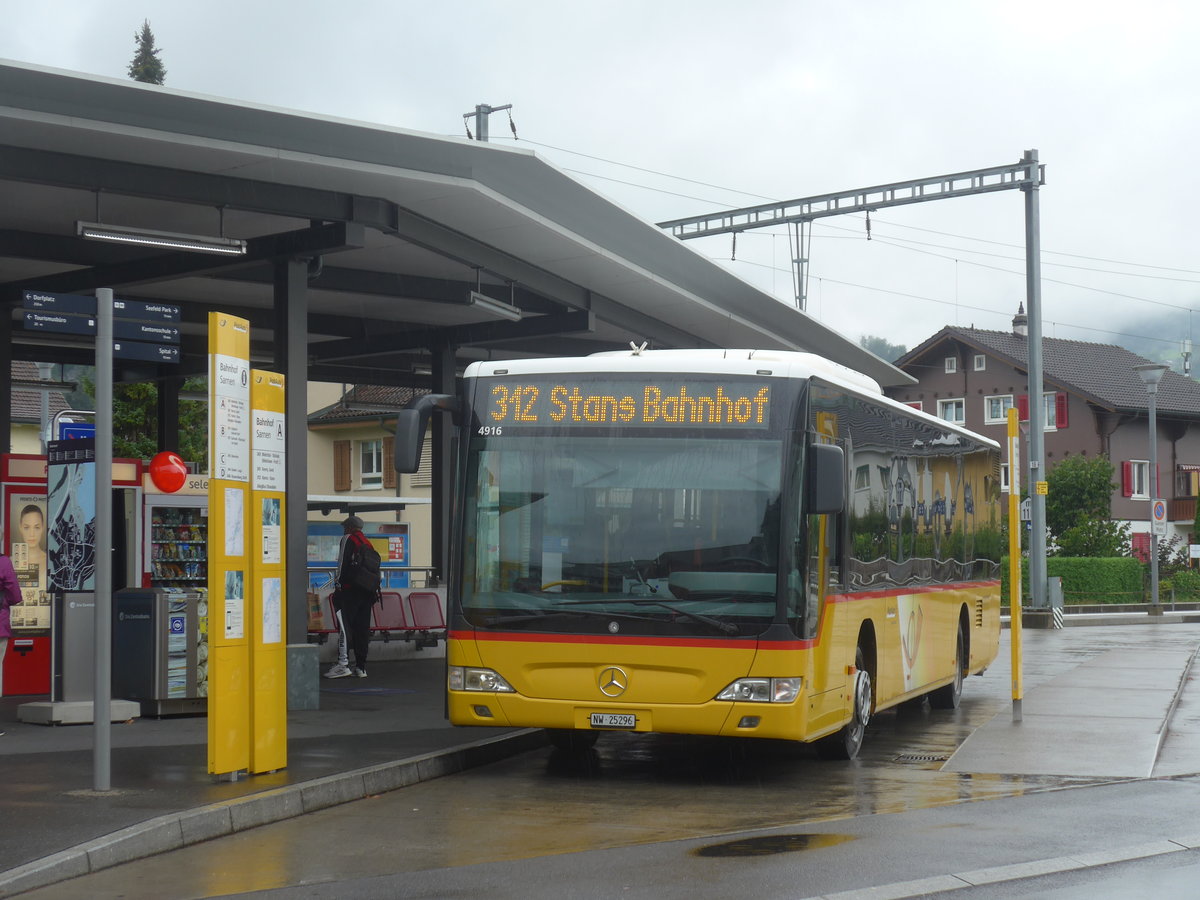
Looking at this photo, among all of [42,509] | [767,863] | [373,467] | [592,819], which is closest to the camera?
[767,863]

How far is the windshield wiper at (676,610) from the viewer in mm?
10570

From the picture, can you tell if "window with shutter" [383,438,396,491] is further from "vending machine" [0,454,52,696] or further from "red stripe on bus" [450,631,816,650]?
"red stripe on bus" [450,631,816,650]

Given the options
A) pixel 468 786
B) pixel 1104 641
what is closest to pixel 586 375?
pixel 468 786

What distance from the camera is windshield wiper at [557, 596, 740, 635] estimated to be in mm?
10570

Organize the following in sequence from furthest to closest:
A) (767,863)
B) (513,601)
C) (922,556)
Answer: (922,556) → (513,601) → (767,863)

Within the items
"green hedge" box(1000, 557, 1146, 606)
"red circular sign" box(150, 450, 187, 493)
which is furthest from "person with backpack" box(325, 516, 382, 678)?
"green hedge" box(1000, 557, 1146, 606)

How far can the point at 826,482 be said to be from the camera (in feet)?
35.1

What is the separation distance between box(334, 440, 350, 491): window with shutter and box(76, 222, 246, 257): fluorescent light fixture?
48.3m

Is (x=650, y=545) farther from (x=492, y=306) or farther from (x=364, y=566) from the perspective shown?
(x=364, y=566)

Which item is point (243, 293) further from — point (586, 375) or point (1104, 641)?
point (1104, 641)

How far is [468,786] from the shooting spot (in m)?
11.1

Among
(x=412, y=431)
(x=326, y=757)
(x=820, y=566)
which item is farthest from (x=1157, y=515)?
(x=412, y=431)

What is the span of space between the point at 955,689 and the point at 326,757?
7.88 m

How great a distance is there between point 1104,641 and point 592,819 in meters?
23.2
